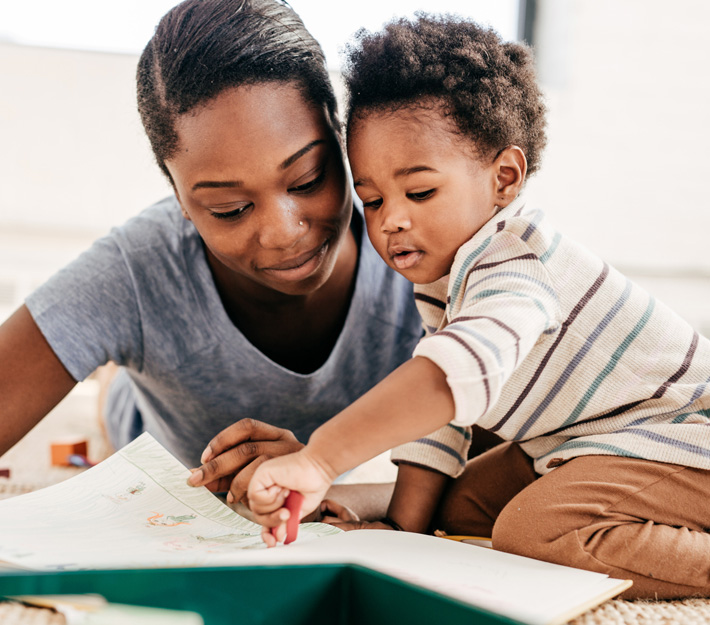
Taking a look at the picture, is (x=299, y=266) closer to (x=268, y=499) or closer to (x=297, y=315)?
(x=297, y=315)

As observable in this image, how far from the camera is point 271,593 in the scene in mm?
474

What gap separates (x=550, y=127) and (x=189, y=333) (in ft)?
5.51

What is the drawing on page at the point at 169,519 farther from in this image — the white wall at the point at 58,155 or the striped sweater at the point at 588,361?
the white wall at the point at 58,155

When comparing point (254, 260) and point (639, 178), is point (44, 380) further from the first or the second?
point (639, 178)

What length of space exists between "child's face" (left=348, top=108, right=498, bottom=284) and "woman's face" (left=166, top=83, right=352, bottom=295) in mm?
53

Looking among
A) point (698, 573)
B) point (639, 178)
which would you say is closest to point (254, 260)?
point (698, 573)

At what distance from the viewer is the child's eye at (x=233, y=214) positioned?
0.76m

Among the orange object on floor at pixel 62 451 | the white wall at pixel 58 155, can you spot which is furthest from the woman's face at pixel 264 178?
the white wall at pixel 58 155

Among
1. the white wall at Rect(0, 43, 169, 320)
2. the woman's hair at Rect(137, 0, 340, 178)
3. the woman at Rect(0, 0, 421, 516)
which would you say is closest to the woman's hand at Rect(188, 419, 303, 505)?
the woman at Rect(0, 0, 421, 516)

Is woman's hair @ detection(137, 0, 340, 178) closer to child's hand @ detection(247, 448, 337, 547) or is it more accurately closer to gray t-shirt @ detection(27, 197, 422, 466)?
gray t-shirt @ detection(27, 197, 422, 466)

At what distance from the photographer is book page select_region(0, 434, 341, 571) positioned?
1.74ft

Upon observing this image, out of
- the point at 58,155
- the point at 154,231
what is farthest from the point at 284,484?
the point at 58,155

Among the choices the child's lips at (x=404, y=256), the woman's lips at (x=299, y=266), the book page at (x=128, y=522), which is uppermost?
the child's lips at (x=404, y=256)

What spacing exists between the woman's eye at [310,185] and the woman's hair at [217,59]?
3.0 inches
